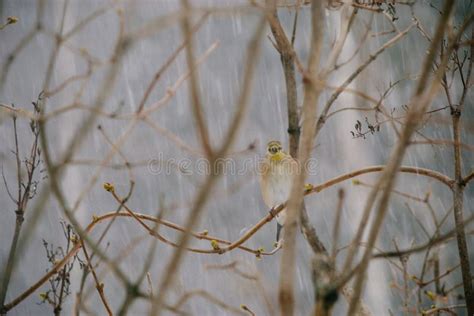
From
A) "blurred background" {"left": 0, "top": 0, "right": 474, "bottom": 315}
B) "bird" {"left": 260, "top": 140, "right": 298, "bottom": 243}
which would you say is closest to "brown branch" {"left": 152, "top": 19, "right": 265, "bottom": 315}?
"bird" {"left": 260, "top": 140, "right": 298, "bottom": 243}

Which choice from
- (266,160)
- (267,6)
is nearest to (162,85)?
(266,160)

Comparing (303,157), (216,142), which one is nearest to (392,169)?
(303,157)

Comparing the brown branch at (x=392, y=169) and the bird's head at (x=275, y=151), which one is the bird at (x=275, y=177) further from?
the brown branch at (x=392, y=169)

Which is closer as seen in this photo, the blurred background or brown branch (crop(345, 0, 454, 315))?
brown branch (crop(345, 0, 454, 315))

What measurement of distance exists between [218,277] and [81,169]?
1.69m

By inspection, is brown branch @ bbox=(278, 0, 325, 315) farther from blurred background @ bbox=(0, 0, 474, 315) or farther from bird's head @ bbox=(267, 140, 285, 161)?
blurred background @ bbox=(0, 0, 474, 315)

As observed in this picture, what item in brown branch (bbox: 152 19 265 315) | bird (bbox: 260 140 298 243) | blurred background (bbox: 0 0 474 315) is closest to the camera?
brown branch (bbox: 152 19 265 315)

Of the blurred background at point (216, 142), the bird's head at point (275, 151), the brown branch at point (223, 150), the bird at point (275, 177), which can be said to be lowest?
the brown branch at point (223, 150)

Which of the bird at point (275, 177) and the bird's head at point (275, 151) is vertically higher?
the bird's head at point (275, 151)

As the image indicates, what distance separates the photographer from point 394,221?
5125mm

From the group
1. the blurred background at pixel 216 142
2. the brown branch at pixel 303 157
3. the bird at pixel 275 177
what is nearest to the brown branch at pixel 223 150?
the brown branch at pixel 303 157

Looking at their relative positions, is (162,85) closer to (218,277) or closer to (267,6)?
(218,277)

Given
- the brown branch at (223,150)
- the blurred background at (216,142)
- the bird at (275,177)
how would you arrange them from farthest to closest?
the blurred background at (216,142) → the bird at (275,177) → the brown branch at (223,150)

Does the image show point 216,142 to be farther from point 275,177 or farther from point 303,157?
point 303,157
